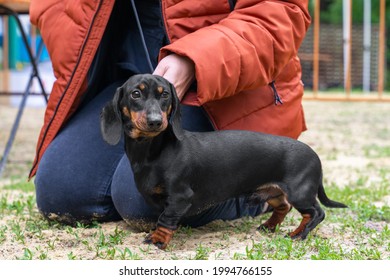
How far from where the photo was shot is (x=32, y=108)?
8891 millimetres

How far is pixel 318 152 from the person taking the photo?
5184mm

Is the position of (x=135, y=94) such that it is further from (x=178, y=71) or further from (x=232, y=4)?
(x=232, y=4)

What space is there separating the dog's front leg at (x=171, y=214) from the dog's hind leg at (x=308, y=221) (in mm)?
421

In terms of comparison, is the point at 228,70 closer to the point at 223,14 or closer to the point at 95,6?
the point at 223,14

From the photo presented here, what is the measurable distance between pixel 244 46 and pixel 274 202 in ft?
1.91

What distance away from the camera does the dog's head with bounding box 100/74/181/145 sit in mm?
2110

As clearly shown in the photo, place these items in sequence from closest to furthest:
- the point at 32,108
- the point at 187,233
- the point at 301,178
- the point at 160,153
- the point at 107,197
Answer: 1. the point at 160,153
2. the point at 301,178
3. the point at 187,233
4. the point at 107,197
5. the point at 32,108

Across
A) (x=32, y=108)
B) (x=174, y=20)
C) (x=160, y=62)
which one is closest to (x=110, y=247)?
(x=160, y=62)

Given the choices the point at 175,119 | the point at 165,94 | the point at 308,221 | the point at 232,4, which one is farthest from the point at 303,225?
the point at 232,4

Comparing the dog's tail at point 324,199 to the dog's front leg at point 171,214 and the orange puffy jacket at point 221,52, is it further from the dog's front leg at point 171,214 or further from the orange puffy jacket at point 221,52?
the dog's front leg at point 171,214

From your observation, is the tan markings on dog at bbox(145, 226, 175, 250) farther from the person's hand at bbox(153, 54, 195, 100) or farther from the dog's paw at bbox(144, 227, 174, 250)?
the person's hand at bbox(153, 54, 195, 100)

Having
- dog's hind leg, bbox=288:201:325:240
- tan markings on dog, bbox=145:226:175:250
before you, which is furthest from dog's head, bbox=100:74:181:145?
dog's hind leg, bbox=288:201:325:240

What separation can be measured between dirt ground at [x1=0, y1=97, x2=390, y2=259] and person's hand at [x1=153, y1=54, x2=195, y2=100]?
52 cm

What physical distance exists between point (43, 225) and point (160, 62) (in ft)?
2.73
